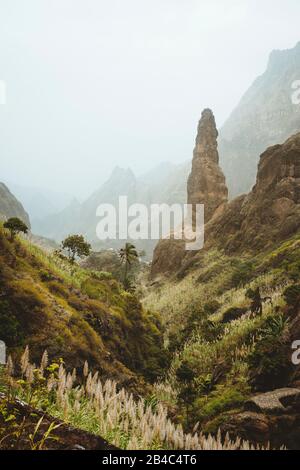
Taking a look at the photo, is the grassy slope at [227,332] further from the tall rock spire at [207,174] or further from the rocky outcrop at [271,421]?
the tall rock spire at [207,174]

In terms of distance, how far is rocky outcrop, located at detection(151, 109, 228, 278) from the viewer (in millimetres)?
83000

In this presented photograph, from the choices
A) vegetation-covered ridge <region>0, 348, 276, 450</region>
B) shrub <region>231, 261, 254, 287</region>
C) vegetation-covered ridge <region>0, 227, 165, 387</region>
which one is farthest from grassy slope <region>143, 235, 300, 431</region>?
vegetation-covered ridge <region>0, 348, 276, 450</region>

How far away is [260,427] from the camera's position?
12750 mm

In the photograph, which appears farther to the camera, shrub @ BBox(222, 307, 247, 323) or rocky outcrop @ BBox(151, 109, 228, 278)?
rocky outcrop @ BBox(151, 109, 228, 278)

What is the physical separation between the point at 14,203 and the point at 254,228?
14332 centimetres

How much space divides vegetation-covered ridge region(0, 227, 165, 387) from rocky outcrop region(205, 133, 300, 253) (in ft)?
128

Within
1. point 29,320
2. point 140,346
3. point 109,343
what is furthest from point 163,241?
point 29,320

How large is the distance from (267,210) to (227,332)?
40831 millimetres

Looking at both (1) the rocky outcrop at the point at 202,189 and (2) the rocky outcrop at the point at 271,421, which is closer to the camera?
(2) the rocky outcrop at the point at 271,421

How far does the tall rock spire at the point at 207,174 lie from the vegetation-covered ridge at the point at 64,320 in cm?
6849

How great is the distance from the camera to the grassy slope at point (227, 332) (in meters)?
17.1

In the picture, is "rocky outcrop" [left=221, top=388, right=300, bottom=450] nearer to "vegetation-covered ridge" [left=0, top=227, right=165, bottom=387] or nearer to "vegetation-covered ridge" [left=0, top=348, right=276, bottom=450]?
"vegetation-covered ridge" [left=0, top=348, right=276, bottom=450]

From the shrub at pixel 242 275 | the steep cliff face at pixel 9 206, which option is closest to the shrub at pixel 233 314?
the shrub at pixel 242 275

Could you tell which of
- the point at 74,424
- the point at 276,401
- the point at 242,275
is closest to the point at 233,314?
the point at 242,275
